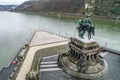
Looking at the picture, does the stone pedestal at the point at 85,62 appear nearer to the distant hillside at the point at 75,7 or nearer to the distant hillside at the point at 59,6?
Answer: the distant hillside at the point at 75,7

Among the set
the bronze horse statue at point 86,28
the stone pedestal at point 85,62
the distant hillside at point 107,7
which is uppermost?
the distant hillside at point 107,7

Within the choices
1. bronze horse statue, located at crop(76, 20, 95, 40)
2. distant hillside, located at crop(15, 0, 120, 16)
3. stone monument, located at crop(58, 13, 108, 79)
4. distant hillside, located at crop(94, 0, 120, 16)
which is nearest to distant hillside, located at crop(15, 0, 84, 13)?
distant hillside, located at crop(15, 0, 120, 16)

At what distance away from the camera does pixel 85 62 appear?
68.8ft

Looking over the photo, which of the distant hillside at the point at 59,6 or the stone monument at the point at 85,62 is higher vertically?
the distant hillside at the point at 59,6

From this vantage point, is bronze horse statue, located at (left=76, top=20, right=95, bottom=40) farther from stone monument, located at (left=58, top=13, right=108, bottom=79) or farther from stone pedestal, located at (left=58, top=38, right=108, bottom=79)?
stone pedestal, located at (left=58, top=38, right=108, bottom=79)

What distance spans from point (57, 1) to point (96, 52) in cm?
11452

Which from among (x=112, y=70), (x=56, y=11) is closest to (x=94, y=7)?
(x=56, y=11)

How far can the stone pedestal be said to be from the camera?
20.6 meters

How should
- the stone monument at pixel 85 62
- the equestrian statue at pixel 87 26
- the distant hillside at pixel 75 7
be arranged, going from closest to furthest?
the stone monument at pixel 85 62
the equestrian statue at pixel 87 26
the distant hillside at pixel 75 7

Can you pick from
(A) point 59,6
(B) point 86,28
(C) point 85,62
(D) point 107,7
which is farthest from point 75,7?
(C) point 85,62

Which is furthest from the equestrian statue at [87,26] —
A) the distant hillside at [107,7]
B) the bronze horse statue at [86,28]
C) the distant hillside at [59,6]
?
the distant hillside at [59,6]

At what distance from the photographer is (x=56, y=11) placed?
122 m

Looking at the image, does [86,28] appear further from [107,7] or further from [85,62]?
[107,7]

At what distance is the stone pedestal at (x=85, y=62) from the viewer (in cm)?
2056
